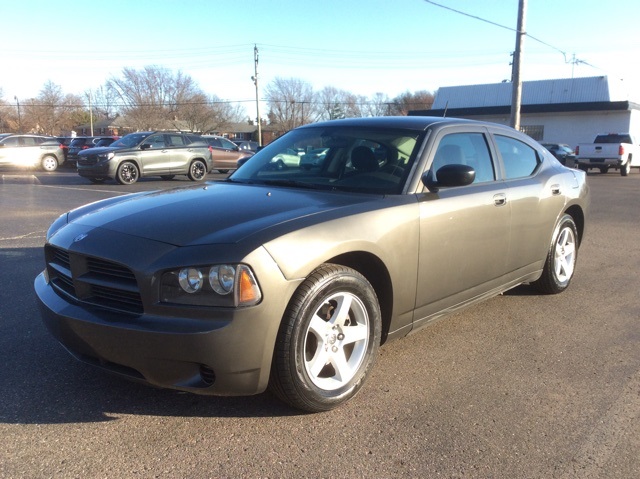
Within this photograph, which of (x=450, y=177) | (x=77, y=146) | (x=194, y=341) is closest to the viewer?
(x=194, y=341)

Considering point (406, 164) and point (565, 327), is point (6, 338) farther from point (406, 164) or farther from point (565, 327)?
point (565, 327)

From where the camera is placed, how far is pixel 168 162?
1839cm

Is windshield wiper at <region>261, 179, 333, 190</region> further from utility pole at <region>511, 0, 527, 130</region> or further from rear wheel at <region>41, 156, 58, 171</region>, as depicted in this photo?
rear wheel at <region>41, 156, 58, 171</region>

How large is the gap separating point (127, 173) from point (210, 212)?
15387 mm

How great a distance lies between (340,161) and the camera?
4062 mm

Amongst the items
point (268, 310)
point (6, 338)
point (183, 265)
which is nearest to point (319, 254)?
point (268, 310)

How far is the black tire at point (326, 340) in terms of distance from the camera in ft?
9.23

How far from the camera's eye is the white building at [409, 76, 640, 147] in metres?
38.5

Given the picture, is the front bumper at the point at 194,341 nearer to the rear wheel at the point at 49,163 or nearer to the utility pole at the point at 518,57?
the utility pole at the point at 518,57

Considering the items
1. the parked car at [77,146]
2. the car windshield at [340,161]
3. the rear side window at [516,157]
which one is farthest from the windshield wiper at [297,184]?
the parked car at [77,146]

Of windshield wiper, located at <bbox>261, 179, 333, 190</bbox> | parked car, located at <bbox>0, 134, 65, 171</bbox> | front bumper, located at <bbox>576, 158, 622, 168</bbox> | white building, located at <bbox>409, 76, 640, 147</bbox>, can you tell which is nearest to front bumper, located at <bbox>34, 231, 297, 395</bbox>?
windshield wiper, located at <bbox>261, 179, 333, 190</bbox>

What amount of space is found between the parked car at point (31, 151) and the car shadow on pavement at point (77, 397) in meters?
23.0

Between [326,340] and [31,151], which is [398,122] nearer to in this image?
[326,340]

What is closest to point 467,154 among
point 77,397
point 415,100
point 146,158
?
point 77,397
